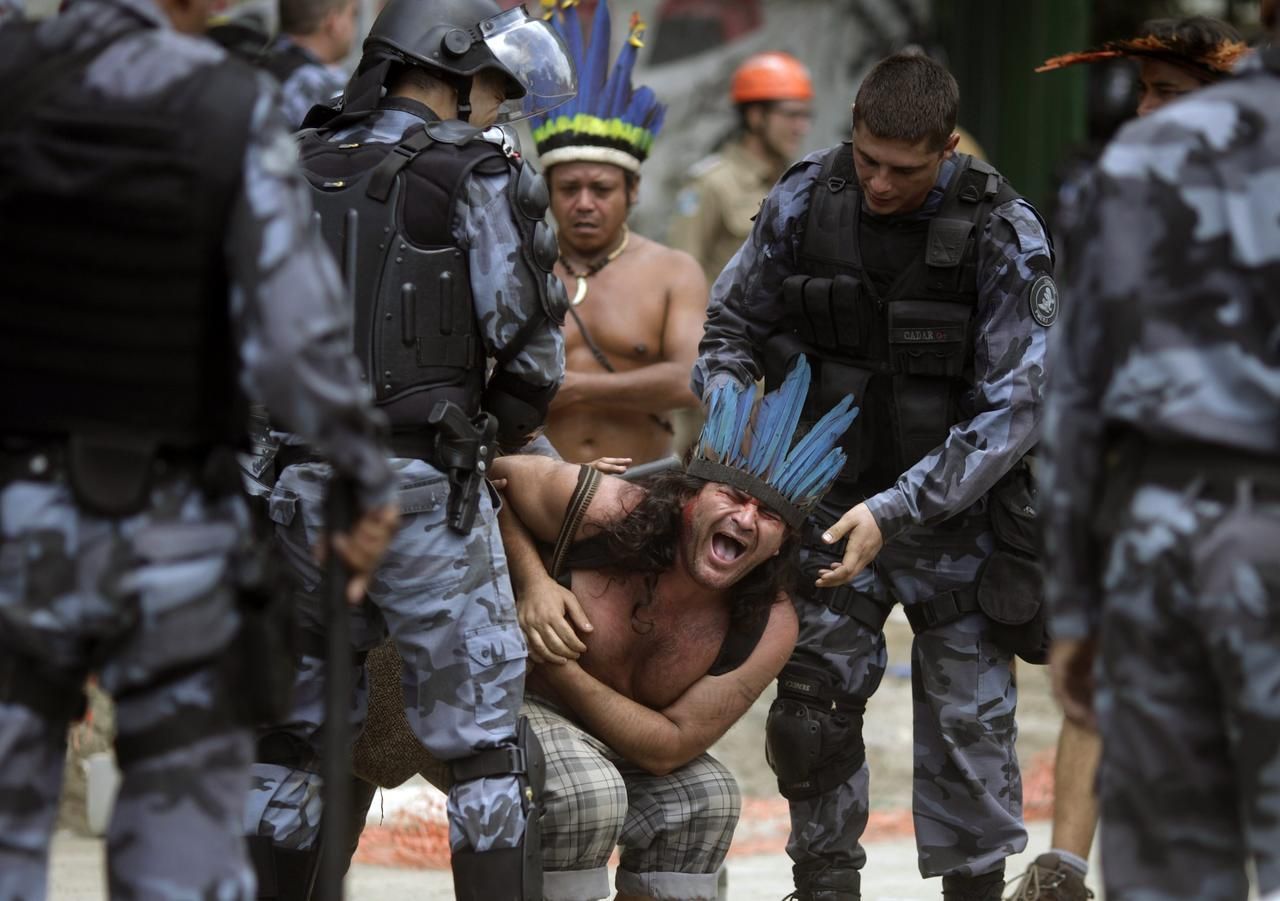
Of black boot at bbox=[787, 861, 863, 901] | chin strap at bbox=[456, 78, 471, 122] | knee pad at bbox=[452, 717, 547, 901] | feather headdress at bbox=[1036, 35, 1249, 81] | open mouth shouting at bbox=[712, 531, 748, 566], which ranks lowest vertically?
black boot at bbox=[787, 861, 863, 901]

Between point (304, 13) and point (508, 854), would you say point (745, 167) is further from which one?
point (508, 854)

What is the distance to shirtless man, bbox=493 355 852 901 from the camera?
438 centimetres

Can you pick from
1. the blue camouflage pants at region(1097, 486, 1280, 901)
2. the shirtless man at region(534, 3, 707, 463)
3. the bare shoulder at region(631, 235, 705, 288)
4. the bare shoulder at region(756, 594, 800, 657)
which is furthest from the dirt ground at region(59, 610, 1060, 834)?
the blue camouflage pants at region(1097, 486, 1280, 901)

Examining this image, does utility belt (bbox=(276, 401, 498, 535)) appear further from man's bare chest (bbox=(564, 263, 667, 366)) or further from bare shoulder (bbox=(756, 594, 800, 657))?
man's bare chest (bbox=(564, 263, 667, 366))

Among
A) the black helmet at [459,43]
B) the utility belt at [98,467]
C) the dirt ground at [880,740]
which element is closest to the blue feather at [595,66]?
the black helmet at [459,43]

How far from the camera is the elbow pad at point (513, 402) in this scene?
423 centimetres

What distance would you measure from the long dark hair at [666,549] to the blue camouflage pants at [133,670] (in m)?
1.78

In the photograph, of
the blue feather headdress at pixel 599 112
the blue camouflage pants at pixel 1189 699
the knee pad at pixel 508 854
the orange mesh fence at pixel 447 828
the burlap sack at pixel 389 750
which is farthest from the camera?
the blue feather headdress at pixel 599 112

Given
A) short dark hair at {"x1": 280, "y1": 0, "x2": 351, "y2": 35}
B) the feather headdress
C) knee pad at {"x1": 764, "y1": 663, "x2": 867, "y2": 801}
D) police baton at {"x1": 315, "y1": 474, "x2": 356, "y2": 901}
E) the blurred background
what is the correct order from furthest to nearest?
the blurred background, short dark hair at {"x1": 280, "y1": 0, "x2": 351, "y2": 35}, the feather headdress, knee pad at {"x1": 764, "y1": 663, "x2": 867, "y2": 801}, police baton at {"x1": 315, "y1": 474, "x2": 356, "y2": 901}

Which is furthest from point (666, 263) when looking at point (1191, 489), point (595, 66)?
point (1191, 489)

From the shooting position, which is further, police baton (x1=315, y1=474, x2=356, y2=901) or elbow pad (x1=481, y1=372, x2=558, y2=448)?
elbow pad (x1=481, y1=372, x2=558, y2=448)

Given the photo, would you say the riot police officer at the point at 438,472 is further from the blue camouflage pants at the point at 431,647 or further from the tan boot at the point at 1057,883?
the tan boot at the point at 1057,883

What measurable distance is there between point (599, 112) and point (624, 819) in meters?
2.45

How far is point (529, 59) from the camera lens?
4.39 meters
